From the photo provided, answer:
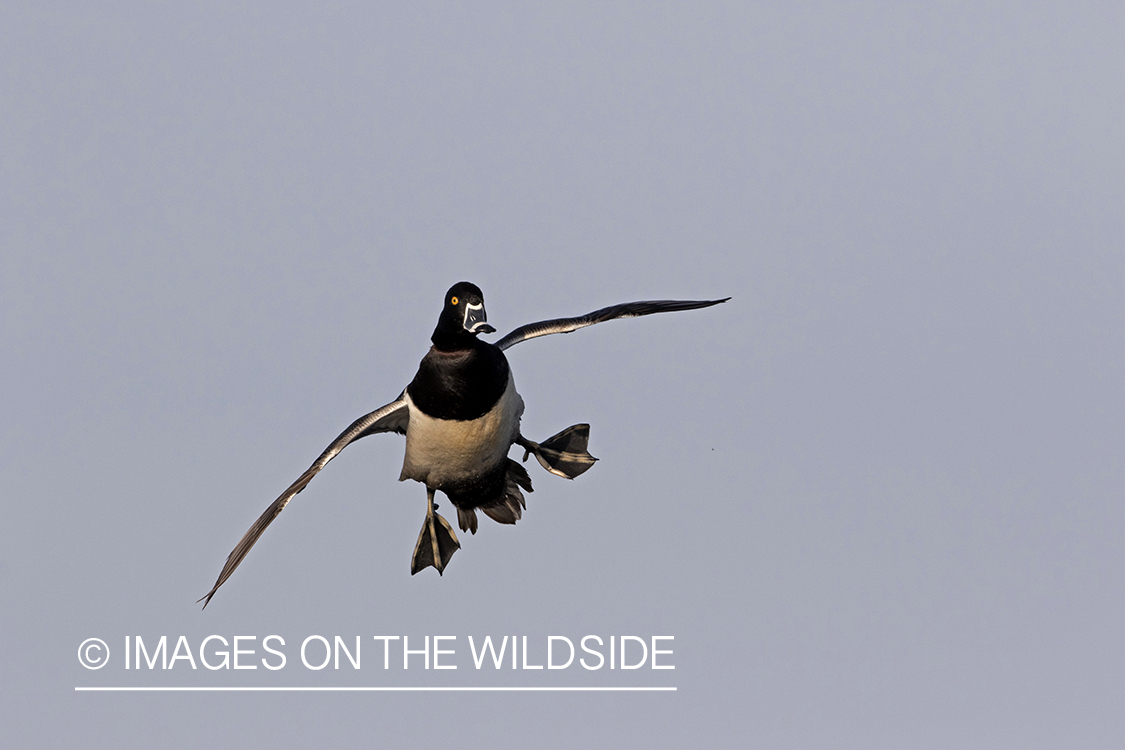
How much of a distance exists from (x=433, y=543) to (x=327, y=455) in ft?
7.90

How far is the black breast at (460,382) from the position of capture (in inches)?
627

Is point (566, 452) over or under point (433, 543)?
over

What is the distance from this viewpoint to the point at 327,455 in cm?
1655

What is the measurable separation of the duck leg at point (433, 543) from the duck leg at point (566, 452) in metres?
1.43

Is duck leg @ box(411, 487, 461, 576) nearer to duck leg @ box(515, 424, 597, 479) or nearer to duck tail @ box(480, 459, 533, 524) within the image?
duck tail @ box(480, 459, 533, 524)

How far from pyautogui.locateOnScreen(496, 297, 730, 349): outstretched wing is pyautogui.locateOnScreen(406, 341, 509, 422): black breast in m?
1.36

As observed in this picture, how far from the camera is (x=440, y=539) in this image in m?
18.4

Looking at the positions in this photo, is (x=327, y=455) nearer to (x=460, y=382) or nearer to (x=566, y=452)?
(x=460, y=382)

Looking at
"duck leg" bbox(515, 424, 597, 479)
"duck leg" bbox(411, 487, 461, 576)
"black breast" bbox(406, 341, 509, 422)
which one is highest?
"duck leg" bbox(515, 424, 597, 479)

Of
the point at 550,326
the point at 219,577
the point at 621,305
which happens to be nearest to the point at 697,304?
the point at 621,305

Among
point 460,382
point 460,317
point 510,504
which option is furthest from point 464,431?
point 510,504

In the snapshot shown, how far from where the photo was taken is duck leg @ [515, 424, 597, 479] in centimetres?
1862

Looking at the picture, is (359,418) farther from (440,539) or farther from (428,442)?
(440,539)

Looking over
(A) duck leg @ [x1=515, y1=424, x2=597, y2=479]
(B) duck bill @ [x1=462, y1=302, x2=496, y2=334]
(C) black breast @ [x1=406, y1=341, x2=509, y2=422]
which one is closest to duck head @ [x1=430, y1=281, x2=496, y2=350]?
(B) duck bill @ [x1=462, y1=302, x2=496, y2=334]
